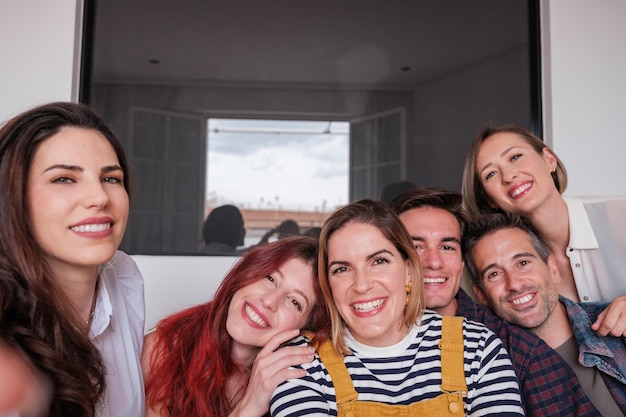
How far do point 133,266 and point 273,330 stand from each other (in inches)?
19.7

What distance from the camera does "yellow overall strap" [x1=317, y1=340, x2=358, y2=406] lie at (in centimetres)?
131

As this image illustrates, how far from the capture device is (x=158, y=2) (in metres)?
2.90

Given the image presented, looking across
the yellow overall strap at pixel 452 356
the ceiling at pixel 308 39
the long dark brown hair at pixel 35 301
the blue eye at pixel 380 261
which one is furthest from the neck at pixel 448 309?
the ceiling at pixel 308 39

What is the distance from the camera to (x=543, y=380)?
143cm

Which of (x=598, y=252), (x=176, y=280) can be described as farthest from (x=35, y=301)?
(x=598, y=252)

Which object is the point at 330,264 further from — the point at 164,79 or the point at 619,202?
the point at 164,79

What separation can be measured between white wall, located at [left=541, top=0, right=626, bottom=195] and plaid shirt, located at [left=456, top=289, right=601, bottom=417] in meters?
1.42

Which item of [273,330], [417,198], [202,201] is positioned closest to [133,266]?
[273,330]

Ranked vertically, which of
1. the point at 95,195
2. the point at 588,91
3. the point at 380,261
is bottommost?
the point at 380,261

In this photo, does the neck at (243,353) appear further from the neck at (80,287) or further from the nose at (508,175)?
the nose at (508,175)

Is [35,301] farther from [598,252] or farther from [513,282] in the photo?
[598,252]

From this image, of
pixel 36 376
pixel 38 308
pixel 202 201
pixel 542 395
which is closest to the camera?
pixel 36 376

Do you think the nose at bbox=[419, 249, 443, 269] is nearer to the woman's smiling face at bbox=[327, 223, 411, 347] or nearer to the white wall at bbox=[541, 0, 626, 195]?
the woman's smiling face at bbox=[327, 223, 411, 347]

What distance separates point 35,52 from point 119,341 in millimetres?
1802
